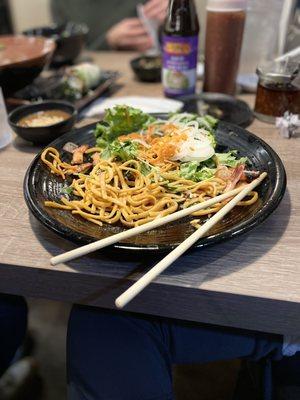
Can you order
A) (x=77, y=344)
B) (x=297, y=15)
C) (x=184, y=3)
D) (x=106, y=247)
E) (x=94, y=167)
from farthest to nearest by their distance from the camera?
(x=297, y=15) < (x=184, y=3) < (x=94, y=167) < (x=77, y=344) < (x=106, y=247)

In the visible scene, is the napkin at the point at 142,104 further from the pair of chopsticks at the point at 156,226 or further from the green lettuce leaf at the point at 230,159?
the pair of chopsticks at the point at 156,226

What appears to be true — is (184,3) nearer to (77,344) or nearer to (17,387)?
(77,344)

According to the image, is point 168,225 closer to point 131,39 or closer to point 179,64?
point 179,64

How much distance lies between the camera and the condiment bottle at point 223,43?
140 centimetres

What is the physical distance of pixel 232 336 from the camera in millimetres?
873

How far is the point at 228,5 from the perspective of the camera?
54.3 inches

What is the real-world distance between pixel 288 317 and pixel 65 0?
323 centimetres

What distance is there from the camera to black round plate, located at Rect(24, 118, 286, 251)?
2.34ft

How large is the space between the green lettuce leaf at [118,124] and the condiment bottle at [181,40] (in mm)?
444

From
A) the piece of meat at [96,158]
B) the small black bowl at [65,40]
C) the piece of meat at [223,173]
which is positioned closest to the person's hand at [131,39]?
the small black bowl at [65,40]

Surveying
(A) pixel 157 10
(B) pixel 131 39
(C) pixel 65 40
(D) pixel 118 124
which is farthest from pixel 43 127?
(B) pixel 131 39

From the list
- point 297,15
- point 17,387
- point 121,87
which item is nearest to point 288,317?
point 17,387

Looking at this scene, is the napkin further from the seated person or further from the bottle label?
the seated person

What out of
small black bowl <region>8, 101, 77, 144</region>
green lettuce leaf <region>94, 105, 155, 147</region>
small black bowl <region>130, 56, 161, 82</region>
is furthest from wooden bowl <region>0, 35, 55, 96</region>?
green lettuce leaf <region>94, 105, 155, 147</region>
